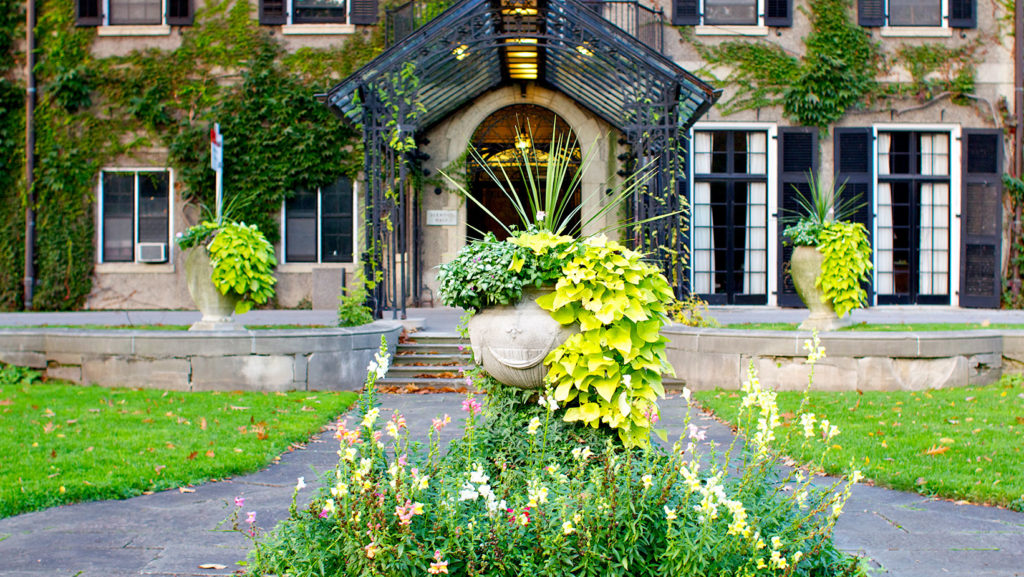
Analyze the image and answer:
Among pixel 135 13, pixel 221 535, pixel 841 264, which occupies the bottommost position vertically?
A: pixel 221 535

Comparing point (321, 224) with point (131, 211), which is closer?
point (321, 224)

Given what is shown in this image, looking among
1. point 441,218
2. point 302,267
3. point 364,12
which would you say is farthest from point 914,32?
point 302,267

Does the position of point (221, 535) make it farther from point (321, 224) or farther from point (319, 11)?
point (319, 11)

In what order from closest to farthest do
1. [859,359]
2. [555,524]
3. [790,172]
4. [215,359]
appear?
[555,524] → [859,359] → [215,359] → [790,172]

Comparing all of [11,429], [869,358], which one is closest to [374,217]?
[11,429]

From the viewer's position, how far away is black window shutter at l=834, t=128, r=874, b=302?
1330 centimetres

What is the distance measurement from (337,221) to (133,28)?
4668 millimetres

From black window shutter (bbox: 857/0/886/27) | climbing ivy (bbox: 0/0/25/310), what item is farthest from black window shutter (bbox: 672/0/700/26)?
climbing ivy (bbox: 0/0/25/310)

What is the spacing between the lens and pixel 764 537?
267cm

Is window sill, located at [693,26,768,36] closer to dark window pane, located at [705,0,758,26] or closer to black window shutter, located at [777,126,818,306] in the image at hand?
dark window pane, located at [705,0,758,26]

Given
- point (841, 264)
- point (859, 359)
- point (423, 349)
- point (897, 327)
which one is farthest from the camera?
point (897, 327)

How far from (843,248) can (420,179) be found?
6.92 m

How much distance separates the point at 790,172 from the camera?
1327 cm

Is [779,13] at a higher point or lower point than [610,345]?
higher
